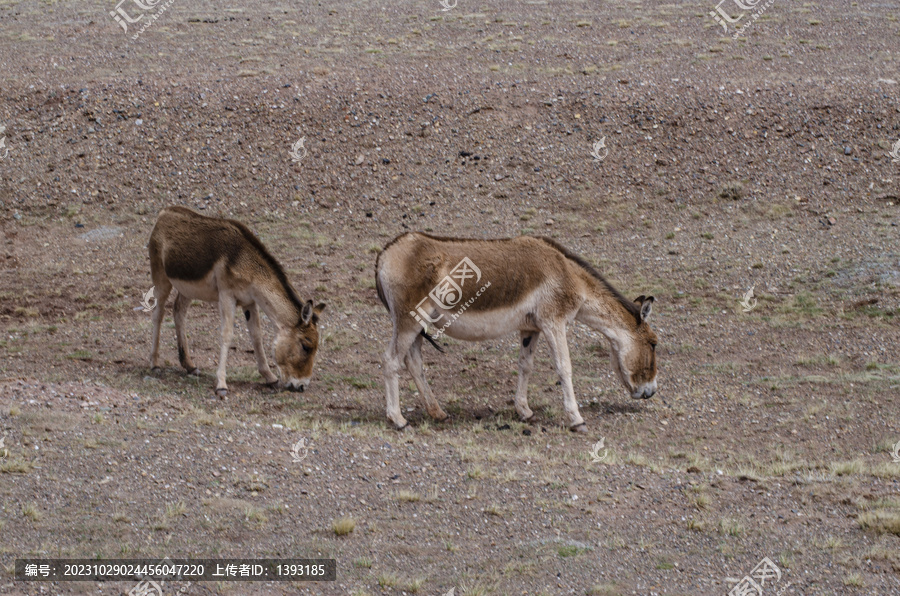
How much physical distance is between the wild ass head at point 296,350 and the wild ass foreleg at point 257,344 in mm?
672

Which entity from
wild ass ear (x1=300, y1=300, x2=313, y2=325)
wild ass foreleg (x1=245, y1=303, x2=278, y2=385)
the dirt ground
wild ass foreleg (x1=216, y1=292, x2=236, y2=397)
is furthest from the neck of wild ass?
wild ass foreleg (x1=216, y1=292, x2=236, y2=397)

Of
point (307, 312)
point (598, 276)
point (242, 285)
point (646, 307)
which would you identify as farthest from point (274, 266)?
point (646, 307)

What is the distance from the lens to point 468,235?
71.5 ft

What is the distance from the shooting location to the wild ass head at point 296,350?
1367 centimetres

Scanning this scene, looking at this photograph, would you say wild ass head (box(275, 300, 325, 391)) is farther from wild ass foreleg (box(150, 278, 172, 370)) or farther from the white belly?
wild ass foreleg (box(150, 278, 172, 370))

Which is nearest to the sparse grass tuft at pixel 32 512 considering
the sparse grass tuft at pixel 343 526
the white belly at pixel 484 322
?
the sparse grass tuft at pixel 343 526

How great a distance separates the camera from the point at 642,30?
33.5 meters

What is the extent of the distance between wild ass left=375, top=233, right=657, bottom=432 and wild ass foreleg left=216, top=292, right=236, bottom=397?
7.90 ft

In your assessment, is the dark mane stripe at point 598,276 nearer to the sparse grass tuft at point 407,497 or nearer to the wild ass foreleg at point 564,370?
the wild ass foreleg at point 564,370

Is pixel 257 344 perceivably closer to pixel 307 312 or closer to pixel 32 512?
pixel 307 312

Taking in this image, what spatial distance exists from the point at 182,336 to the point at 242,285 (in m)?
1.87

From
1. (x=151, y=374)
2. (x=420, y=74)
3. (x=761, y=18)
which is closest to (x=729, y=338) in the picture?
A: (x=151, y=374)

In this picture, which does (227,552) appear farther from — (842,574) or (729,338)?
(729,338)

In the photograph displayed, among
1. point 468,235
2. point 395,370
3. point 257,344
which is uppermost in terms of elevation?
point 395,370
